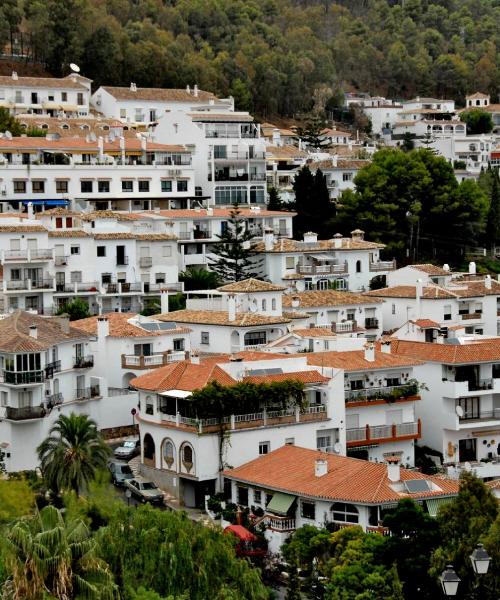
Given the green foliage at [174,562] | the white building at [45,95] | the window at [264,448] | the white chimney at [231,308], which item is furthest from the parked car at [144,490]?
the white building at [45,95]

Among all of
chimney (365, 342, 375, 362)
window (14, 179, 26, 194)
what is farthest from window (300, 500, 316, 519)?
window (14, 179, 26, 194)

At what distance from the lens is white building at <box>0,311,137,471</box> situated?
160 feet

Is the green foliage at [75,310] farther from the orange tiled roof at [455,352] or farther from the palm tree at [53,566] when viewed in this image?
the palm tree at [53,566]

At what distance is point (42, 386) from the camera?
49.8 meters

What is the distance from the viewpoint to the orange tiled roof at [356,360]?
2060 inches

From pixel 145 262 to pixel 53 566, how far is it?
40.8 m

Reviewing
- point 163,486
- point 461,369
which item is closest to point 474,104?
point 461,369

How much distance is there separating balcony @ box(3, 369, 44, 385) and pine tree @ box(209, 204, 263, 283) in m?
24.1

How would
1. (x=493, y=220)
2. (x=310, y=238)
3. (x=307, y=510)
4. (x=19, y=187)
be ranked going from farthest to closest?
(x=493, y=220)
(x=19, y=187)
(x=310, y=238)
(x=307, y=510)

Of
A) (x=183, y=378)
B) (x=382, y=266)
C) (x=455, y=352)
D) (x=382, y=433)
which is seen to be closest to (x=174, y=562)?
(x=183, y=378)

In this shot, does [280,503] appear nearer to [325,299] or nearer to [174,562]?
[174,562]

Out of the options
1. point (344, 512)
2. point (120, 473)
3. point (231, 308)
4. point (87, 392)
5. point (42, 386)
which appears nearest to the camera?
point (344, 512)

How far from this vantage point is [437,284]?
72.4 m

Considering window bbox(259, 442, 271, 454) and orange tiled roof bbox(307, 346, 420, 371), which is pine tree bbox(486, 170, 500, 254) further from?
window bbox(259, 442, 271, 454)
